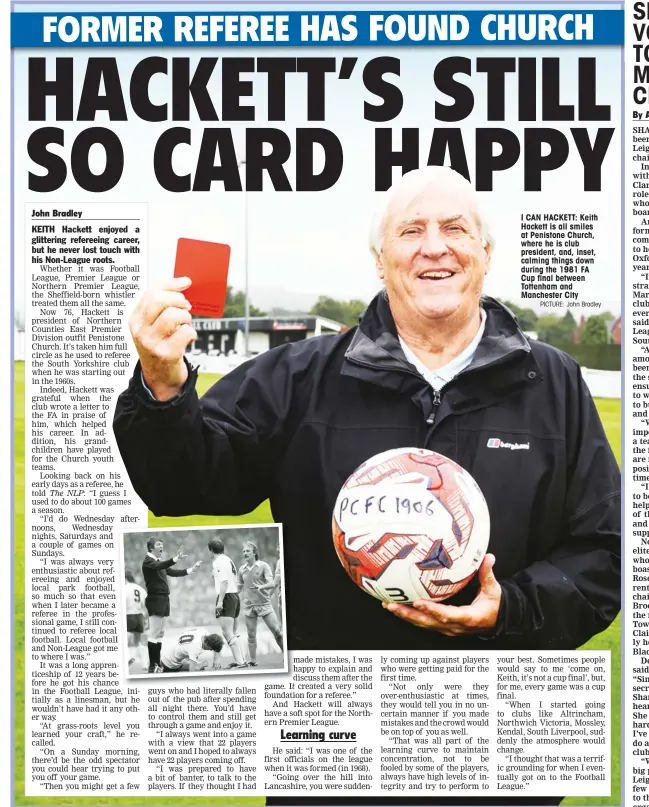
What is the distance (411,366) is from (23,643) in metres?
2.71

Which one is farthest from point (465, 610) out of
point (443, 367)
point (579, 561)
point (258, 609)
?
point (443, 367)

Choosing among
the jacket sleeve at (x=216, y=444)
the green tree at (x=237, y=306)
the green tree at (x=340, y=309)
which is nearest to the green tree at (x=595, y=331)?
the green tree at (x=340, y=309)

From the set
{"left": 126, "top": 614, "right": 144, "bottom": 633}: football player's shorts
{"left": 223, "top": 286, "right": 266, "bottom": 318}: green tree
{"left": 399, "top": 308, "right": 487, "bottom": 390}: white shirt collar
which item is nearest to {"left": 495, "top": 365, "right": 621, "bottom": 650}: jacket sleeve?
{"left": 399, "top": 308, "right": 487, "bottom": 390}: white shirt collar

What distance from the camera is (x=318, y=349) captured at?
4895 mm

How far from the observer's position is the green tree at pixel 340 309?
16.4 ft

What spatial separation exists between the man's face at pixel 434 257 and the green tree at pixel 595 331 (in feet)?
2.27

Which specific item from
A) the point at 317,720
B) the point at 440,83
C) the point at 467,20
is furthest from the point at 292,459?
the point at 467,20

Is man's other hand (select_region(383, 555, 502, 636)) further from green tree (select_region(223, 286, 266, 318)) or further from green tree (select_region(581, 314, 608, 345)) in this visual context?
green tree (select_region(223, 286, 266, 318))

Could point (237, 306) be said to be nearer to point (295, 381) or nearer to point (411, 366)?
point (295, 381)

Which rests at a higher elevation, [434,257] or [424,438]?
[434,257]

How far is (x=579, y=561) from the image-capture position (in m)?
4.85

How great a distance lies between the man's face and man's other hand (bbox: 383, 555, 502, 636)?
4.26 feet

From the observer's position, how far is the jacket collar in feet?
15.5

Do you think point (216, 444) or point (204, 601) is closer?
point (216, 444)
